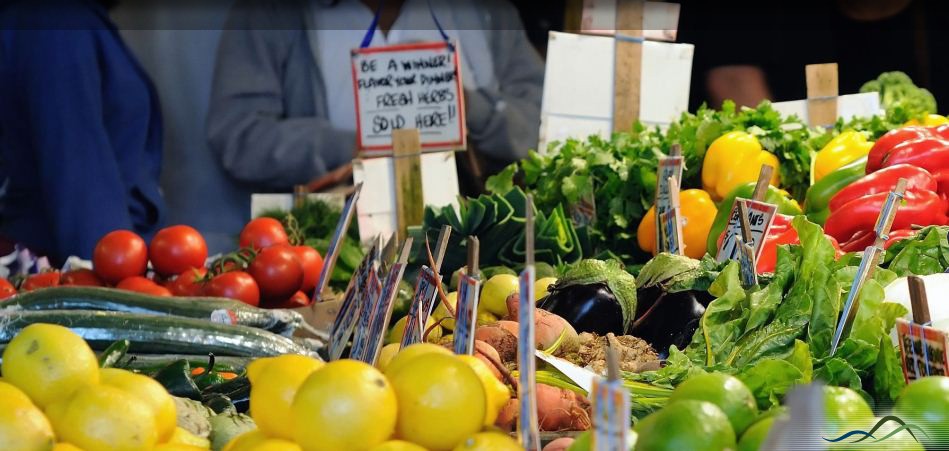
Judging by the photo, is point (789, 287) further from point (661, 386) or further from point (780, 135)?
point (780, 135)

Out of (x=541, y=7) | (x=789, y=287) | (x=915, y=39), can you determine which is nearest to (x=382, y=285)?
A: (x=789, y=287)

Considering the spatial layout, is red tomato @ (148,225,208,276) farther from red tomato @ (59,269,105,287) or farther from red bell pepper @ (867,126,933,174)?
red bell pepper @ (867,126,933,174)

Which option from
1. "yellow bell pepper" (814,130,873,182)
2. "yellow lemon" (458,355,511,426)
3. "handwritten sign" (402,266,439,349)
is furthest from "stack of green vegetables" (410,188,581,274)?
"yellow lemon" (458,355,511,426)

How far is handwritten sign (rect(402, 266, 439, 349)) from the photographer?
6.51 feet

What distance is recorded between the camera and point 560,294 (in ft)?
7.95

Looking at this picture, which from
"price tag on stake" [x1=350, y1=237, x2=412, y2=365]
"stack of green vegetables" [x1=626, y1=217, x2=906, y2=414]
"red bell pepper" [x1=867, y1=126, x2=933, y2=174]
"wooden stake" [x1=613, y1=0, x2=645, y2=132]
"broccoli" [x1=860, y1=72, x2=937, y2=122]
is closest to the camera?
"stack of green vegetables" [x1=626, y1=217, x2=906, y2=414]

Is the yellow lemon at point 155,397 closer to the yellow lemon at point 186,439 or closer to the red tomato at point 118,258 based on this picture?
the yellow lemon at point 186,439

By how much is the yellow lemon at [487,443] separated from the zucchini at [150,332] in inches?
66.0

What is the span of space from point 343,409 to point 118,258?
296 cm

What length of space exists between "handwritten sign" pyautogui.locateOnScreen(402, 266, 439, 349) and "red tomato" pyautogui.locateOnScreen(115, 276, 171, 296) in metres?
1.96

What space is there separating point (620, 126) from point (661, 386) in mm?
2978

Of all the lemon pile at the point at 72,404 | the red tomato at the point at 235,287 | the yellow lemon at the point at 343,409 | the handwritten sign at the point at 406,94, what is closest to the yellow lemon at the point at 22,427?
the lemon pile at the point at 72,404

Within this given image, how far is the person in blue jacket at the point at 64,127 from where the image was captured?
4.93 m

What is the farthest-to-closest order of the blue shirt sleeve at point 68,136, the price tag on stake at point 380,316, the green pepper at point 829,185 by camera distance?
the blue shirt sleeve at point 68,136
the green pepper at point 829,185
the price tag on stake at point 380,316
